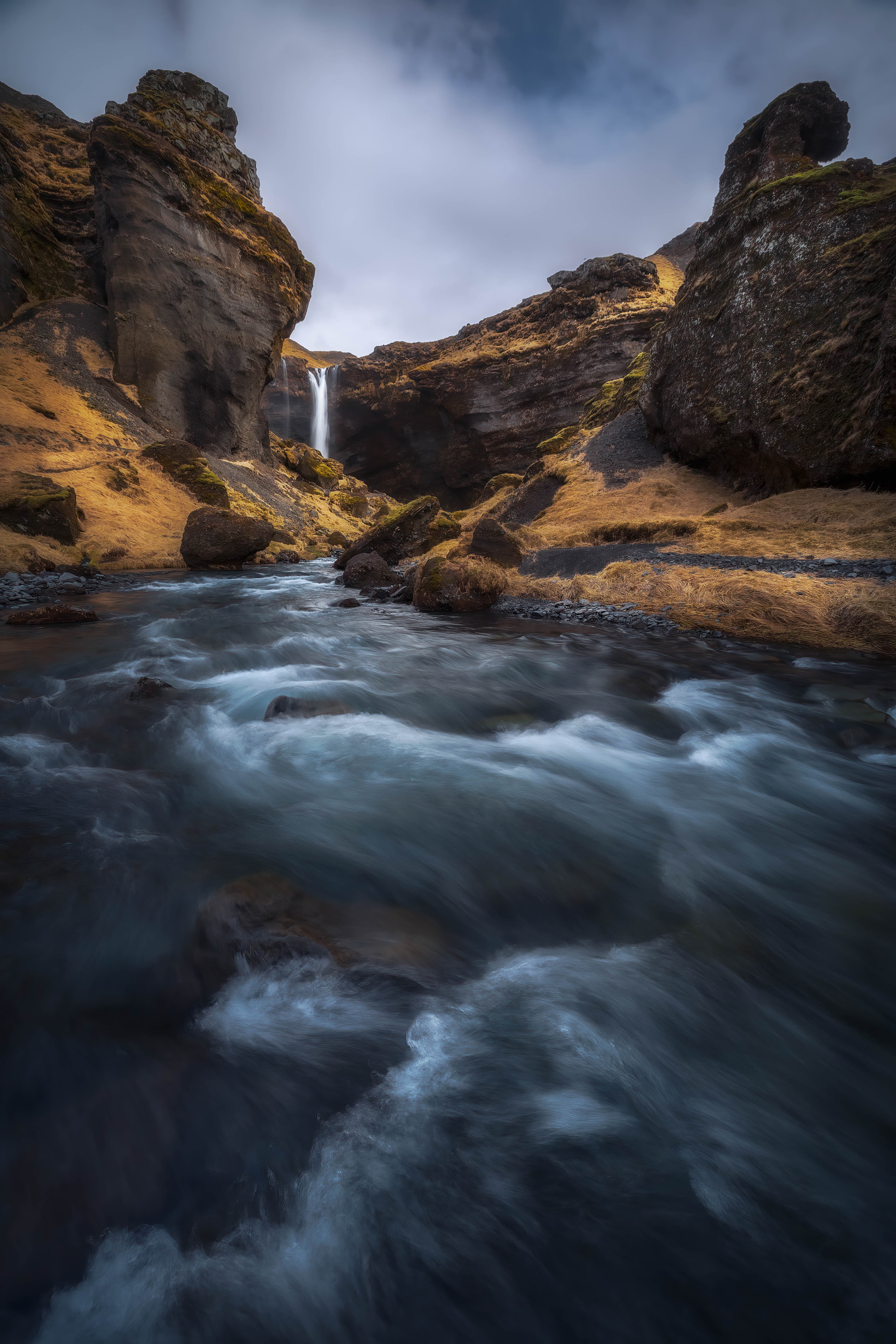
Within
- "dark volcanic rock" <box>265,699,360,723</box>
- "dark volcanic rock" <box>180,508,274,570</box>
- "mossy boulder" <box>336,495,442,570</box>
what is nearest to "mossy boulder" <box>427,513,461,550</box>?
"mossy boulder" <box>336,495,442,570</box>

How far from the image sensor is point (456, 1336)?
1226 millimetres

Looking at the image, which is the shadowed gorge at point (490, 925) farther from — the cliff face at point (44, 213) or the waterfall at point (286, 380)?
the waterfall at point (286, 380)

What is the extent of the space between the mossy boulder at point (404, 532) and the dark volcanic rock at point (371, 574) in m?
0.86

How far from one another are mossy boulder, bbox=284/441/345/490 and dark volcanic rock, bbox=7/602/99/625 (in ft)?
92.4

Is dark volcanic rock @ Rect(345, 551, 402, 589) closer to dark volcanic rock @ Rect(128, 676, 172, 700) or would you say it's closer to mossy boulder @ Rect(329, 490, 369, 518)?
dark volcanic rock @ Rect(128, 676, 172, 700)

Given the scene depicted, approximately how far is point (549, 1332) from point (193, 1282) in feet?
2.86

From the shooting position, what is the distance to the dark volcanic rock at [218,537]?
16.2 m

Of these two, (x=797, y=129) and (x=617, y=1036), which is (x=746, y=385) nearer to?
(x=797, y=129)

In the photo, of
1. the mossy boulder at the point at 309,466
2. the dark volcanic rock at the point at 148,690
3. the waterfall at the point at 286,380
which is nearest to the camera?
the dark volcanic rock at the point at 148,690

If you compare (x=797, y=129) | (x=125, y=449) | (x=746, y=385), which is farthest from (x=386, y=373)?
(x=746, y=385)

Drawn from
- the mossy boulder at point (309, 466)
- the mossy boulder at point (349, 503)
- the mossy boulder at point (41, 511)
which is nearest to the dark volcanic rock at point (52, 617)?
the mossy boulder at point (41, 511)

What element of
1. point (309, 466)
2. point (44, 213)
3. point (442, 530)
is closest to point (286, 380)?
point (309, 466)

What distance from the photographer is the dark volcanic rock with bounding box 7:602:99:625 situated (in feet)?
26.2

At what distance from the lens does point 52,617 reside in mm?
8180
